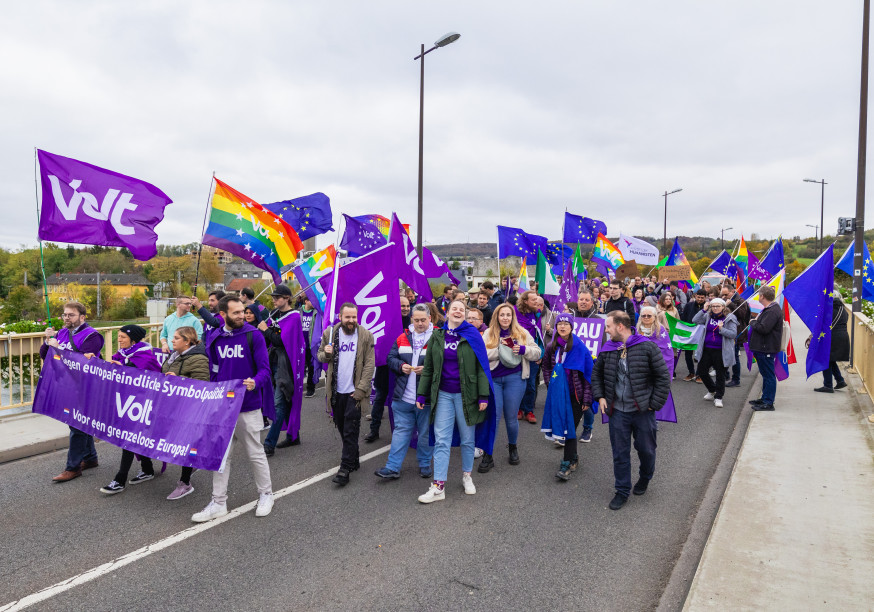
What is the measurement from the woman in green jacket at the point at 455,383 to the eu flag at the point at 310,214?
6.64 m

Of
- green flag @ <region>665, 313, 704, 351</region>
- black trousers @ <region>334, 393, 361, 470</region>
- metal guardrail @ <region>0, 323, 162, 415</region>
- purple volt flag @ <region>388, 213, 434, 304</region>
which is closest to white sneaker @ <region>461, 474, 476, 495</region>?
black trousers @ <region>334, 393, 361, 470</region>

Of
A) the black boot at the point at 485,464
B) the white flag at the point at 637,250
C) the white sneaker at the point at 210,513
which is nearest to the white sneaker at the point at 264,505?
the white sneaker at the point at 210,513

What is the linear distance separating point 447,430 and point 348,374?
119 centimetres

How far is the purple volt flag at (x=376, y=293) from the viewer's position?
624cm

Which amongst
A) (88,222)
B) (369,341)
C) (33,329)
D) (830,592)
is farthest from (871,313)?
(33,329)

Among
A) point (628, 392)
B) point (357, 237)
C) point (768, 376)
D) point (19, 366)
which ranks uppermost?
point (357, 237)

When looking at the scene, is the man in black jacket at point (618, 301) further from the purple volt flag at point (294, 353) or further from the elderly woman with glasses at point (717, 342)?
the purple volt flag at point (294, 353)

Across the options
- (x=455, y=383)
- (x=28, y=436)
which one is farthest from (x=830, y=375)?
(x=28, y=436)

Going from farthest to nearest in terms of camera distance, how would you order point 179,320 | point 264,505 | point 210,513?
point 179,320 → point 264,505 → point 210,513

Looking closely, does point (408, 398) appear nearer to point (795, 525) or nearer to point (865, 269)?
point (795, 525)

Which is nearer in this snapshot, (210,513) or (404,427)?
(210,513)

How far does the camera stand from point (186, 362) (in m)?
5.27

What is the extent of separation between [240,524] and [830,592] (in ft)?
13.9

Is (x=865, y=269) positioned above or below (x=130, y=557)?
above
